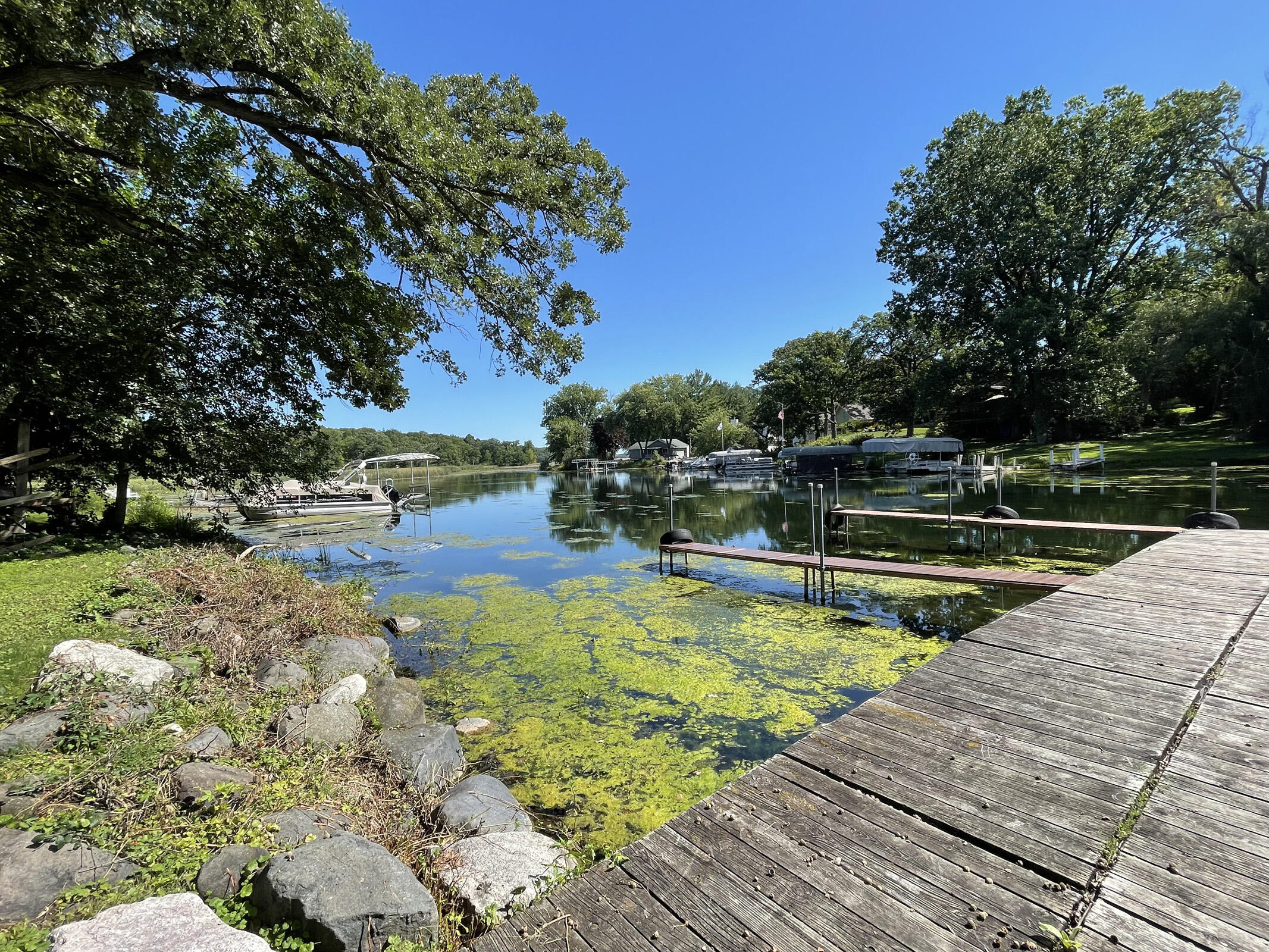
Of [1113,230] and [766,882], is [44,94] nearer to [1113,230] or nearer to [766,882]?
[766,882]

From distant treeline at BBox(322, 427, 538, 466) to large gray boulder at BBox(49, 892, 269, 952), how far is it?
7473 cm

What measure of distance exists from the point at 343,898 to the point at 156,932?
22.7 inches

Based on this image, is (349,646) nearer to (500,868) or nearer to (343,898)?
(500,868)

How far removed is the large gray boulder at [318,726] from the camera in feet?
12.1

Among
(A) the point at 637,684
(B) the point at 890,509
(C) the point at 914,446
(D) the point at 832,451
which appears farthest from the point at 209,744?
(D) the point at 832,451

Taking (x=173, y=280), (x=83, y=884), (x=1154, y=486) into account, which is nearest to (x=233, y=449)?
(x=173, y=280)

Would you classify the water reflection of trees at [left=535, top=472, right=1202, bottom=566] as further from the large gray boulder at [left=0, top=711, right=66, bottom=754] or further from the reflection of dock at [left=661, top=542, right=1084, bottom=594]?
the large gray boulder at [left=0, top=711, right=66, bottom=754]

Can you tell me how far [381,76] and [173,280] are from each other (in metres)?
4.34

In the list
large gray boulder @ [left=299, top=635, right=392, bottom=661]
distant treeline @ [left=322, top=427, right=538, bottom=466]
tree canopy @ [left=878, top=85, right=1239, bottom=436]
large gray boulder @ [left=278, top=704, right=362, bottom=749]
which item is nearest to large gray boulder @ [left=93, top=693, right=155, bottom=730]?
large gray boulder @ [left=278, top=704, right=362, bottom=749]

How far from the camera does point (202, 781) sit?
284 cm

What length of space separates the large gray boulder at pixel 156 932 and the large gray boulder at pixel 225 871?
0.32 meters

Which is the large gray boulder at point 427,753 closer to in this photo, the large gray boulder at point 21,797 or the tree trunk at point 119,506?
the large gray boulder at point 21,797

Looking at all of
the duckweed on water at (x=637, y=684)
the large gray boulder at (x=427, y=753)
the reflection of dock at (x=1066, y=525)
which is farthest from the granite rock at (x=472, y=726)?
the reflection of dock at (x=1066, y=525)

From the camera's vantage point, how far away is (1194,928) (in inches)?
56.4
